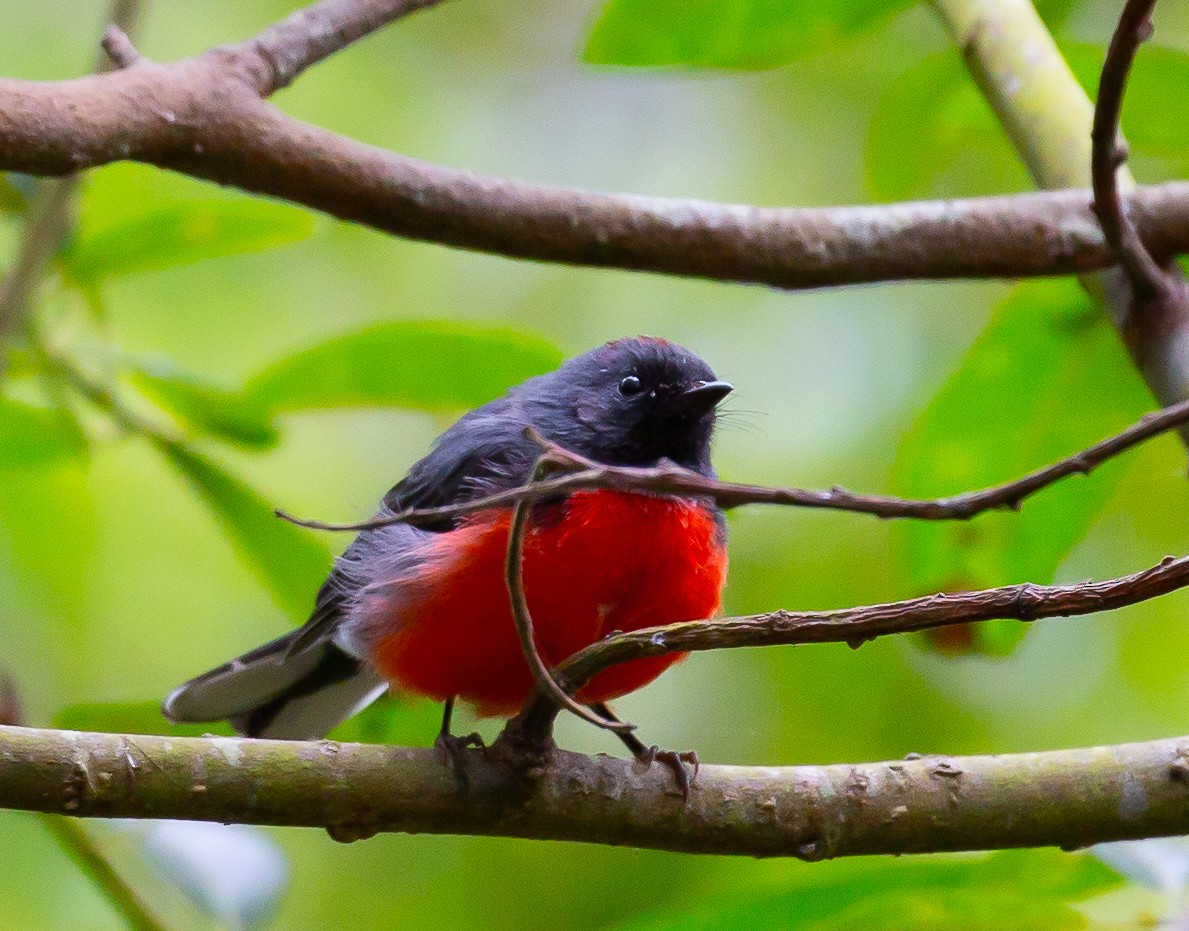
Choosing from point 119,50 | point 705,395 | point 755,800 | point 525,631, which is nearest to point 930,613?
point 525,631

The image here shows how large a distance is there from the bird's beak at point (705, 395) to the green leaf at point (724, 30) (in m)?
0.90

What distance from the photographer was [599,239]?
365 cm

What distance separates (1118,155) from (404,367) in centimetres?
195

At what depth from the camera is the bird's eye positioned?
14.2ft

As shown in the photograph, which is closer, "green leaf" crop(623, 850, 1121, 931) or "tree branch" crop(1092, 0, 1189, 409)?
"green leaf" crop(623, 850, 1121, 931)

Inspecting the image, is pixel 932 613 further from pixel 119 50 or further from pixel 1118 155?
pixel 119 50

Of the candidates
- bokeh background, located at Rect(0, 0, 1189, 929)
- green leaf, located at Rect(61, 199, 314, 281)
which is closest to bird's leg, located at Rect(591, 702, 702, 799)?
bokeh background, located at Rect(0, 0, 1189, 929)

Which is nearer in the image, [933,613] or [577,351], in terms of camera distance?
[933,613]

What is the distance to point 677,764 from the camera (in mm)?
3031

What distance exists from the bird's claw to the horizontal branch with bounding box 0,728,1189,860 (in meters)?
0.02

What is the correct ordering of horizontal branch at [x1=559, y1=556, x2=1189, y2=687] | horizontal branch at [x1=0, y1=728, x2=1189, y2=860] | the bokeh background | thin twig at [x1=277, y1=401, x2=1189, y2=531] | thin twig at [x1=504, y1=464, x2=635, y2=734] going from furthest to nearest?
the bokeh background
horizontal branch at [x1=0, y1=728, x2=1189, y2=860]
thin twig at [x1=504, y1=464, x2=635, y2=734]
horizontal branch at [x1=559, y1=556, x2=1189, y2=687]
thin twig at [x1=277, y1=401, x2=1189, y2=531]

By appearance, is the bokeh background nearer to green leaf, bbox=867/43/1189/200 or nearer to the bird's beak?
green leaf, bbox=867/43/1189/200

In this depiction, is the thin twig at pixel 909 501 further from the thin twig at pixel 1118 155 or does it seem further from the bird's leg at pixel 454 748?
the thin twig at pixel 1118 155

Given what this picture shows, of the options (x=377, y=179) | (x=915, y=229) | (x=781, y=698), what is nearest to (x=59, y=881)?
(x=781, y=698)
